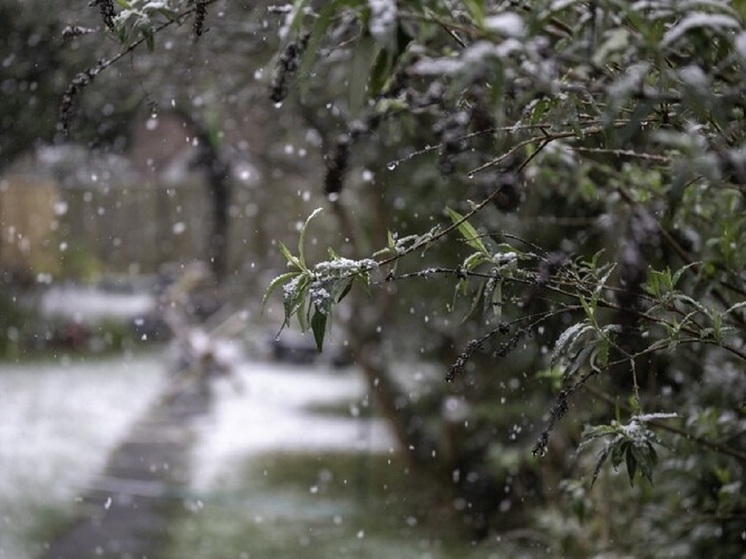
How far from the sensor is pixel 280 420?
27.1ft

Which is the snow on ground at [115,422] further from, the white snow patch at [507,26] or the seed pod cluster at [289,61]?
the white snow patch at [507,26]

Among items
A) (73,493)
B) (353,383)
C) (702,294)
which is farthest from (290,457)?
(702,294)

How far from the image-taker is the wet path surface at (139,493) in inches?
199

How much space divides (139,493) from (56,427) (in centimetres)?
217

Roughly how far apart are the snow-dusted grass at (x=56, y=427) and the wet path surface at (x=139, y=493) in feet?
0.39

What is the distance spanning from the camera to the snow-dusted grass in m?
5.63

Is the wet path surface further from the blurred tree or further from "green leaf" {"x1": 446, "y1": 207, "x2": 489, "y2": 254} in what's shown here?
"green leaf" {"x1": 446, "y1": 207, "x2": 489, "y2": 254}

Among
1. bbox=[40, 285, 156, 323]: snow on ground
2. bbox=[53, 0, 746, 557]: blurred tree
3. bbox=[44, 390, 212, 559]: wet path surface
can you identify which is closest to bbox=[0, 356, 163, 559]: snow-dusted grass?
bbox=[44, 390, 212, 559]: wet path surface

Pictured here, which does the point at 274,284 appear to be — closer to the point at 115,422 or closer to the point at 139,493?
the point at 139,493

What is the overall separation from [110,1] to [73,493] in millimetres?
5055

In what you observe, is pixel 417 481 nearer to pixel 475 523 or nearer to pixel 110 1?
pixel 475 523

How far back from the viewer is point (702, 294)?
7.25 ft


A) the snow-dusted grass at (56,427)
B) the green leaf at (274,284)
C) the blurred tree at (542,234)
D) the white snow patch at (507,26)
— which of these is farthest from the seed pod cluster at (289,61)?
the snow-dusted grass at (56,427)

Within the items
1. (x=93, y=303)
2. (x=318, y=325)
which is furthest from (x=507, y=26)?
(x=93, y=303)
